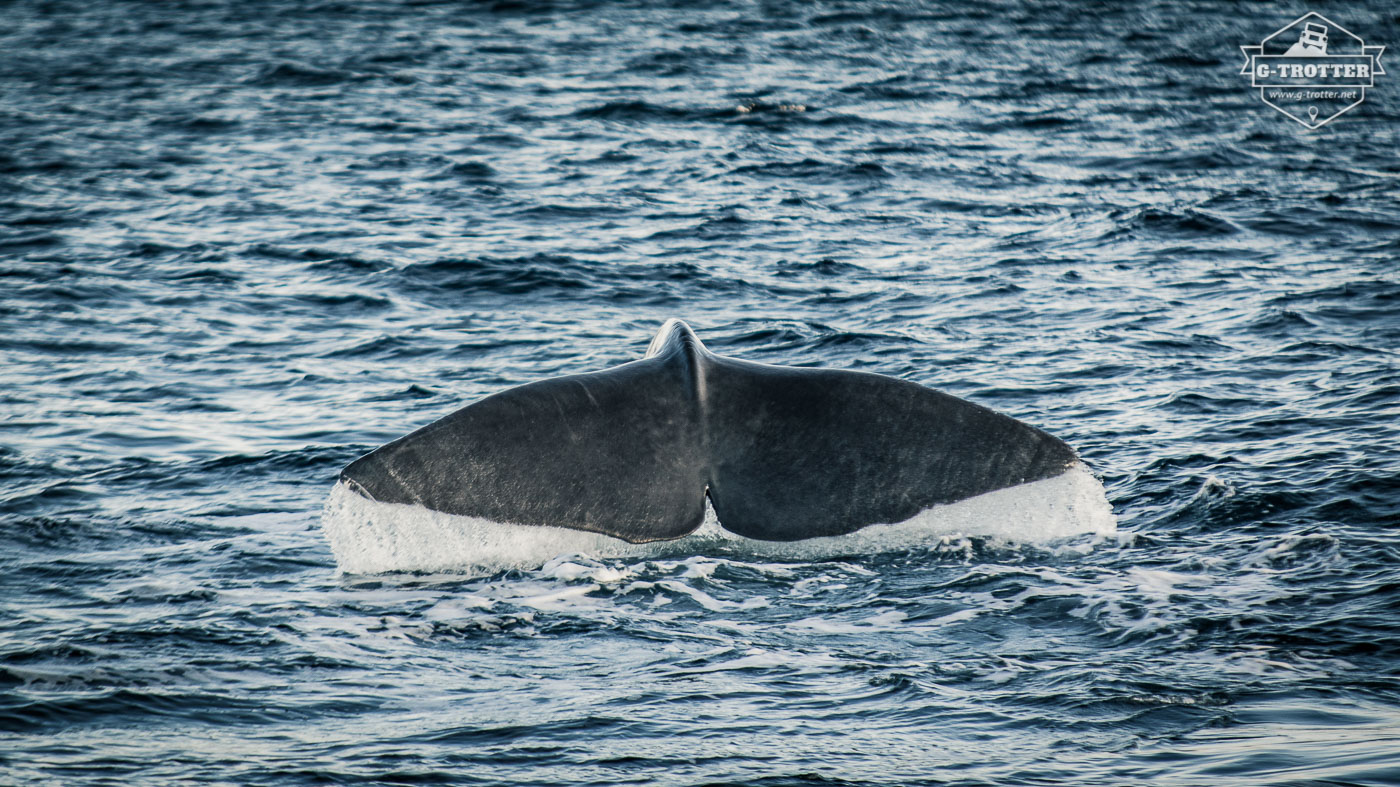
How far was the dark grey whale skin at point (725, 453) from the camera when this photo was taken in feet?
19.2

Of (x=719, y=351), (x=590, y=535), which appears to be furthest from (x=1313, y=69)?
(x=590, y=535)

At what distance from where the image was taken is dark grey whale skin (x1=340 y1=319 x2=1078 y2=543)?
5.87 meters

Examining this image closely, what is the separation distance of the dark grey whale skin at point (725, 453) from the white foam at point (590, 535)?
0.06m

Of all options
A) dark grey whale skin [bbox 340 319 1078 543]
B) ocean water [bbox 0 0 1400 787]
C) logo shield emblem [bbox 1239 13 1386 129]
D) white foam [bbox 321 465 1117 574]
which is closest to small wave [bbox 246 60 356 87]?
ocean water [bbox 0 0 1400 787]

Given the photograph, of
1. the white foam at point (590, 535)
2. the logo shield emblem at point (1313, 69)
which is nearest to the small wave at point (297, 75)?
the logo shield emblem at point (1313, 69)

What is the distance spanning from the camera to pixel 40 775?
4824 millimetres

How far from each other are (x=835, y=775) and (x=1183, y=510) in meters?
3.49

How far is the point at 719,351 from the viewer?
1142 cm

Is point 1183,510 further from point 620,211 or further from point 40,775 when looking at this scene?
point 620,211

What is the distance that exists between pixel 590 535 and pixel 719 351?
5.60m

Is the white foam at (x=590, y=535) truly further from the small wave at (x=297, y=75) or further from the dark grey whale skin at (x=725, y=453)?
the small wave at (x=297, y=75)

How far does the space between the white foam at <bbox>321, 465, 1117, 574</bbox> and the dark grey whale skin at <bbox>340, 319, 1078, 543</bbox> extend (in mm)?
63

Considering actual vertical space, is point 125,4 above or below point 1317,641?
above

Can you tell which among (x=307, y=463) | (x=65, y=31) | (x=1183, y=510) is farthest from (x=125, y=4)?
(x=1183, y=510)
